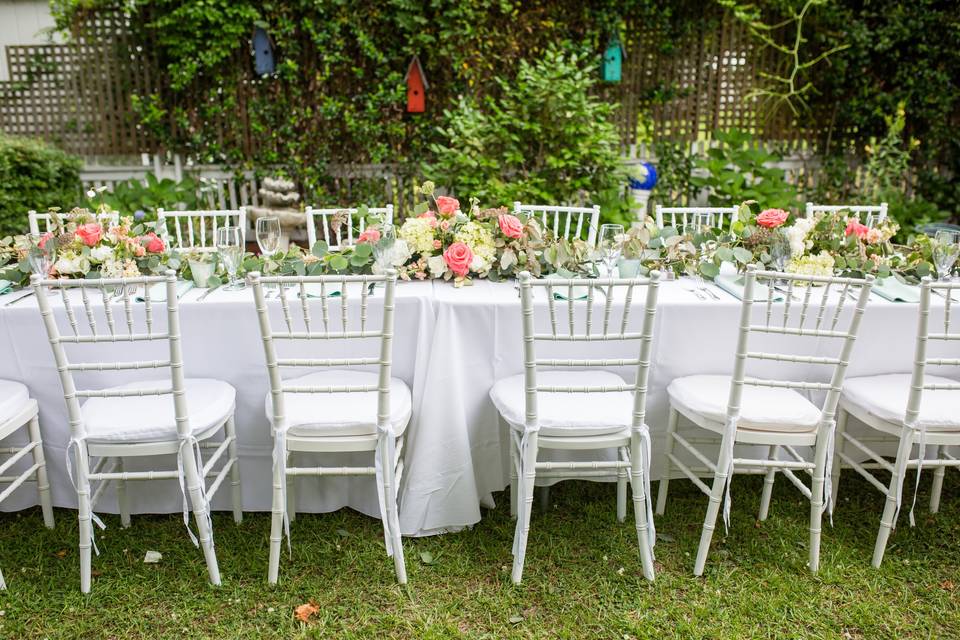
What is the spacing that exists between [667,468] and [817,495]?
0.51 m

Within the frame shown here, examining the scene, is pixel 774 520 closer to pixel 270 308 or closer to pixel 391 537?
pixel 391 537

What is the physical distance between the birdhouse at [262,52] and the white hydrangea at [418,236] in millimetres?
4169

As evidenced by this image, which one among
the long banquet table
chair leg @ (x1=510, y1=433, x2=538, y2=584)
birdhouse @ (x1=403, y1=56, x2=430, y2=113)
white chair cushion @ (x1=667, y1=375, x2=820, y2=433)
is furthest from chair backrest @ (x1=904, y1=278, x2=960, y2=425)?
birdhouse @ (x1=403, y1=56, x2=430, y2=113)

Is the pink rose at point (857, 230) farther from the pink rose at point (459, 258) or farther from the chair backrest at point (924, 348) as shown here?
the pink rose at point (459, 258)

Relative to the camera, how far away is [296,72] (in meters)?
6.24

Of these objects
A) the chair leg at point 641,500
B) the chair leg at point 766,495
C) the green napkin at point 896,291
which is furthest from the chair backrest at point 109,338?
the green napkin at point 896,291

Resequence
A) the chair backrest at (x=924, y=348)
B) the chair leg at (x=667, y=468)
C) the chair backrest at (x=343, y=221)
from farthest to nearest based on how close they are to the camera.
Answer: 1. the chair backrest at (x=343, y=221)
2. the chair leg at (x=667, y=468)
3. the chair backrest at (x=924, y=348)

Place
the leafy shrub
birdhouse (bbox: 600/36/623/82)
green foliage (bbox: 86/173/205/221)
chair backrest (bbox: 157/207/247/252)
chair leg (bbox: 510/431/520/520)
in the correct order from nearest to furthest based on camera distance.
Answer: chair leg (bbox: 510/431/520/520) < chair backrest (bbox: 157/207/247/252) < the leafy shrub < green foliage (bbox: 86/173/205/221) < birdhouse (bbox: 600/36/623/82)

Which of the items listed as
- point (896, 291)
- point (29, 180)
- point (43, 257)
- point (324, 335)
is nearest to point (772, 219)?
Answer: point (896, 291)

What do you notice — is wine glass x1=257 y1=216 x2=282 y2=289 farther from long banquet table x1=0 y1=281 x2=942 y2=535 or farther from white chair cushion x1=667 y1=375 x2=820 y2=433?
white chair cushion x1=667 y1=375 x2=820 y2=433

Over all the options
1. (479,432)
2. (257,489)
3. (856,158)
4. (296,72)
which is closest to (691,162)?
(856,158)

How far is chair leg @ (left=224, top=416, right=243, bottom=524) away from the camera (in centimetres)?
247

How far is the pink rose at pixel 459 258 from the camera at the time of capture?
265 centimetres

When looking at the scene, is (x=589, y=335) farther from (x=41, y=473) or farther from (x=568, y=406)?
(x=41, y=473)
